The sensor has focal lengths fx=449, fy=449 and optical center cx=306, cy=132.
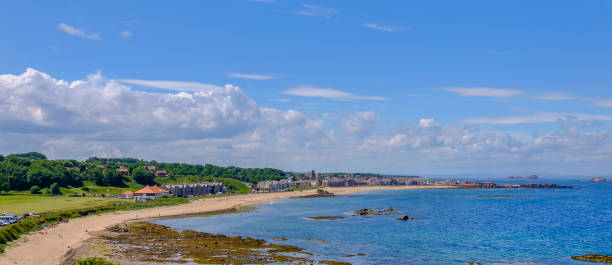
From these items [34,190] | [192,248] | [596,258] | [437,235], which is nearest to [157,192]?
[34,190]

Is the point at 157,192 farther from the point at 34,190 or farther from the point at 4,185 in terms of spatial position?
the point at 4,185

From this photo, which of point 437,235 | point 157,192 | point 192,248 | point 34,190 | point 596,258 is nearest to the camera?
point 596,258

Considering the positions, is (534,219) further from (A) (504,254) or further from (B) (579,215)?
(A) (504,254)

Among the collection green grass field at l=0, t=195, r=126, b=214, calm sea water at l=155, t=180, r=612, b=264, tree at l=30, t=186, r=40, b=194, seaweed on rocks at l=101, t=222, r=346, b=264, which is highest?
tree at l=30, t=186, r=40, b=194

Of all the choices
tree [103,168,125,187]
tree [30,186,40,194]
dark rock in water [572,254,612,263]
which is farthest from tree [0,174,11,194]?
dark rock in water [572,254,612,263]

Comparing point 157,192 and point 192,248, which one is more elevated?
point 157,192

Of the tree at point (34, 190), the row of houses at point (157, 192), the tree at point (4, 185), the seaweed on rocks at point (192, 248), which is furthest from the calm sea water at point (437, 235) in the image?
the tree at point (4, 185)

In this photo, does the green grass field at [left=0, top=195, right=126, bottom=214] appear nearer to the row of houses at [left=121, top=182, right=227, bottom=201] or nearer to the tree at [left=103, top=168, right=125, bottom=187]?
the row of houses at [left=121, top=182, right=227, bottom=201]

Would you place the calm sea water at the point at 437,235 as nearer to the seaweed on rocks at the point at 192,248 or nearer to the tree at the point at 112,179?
the seaweed on rocks at the point at 192,248

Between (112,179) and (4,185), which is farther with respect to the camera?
(112,179)

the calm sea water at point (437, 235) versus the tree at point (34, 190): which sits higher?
the tree at point (34, 190)

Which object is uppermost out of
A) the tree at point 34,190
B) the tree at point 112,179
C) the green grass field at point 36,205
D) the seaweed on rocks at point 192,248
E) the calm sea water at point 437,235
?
the tree at point 112,179

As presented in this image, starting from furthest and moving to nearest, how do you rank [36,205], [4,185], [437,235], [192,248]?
[4,185], [36,205], [437,235], [192,248]

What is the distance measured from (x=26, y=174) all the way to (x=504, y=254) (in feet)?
521
